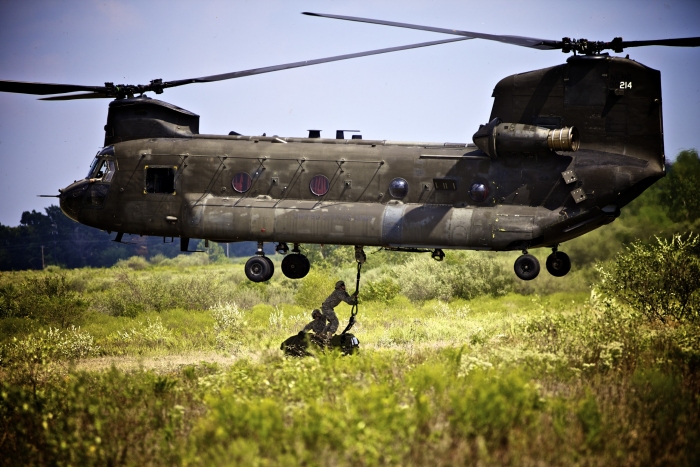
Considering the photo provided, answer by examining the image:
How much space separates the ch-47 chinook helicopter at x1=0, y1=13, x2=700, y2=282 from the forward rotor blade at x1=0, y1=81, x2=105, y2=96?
0.04 metres

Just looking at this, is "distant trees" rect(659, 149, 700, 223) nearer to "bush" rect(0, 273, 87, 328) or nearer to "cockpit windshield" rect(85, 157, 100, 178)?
"cockpit windshield" rect(85, 157, 100, 178)

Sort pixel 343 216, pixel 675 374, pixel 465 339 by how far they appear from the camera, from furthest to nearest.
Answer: pixel 465 339 < pixel 343 216 < pixel 675 374

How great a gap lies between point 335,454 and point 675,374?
7261 mm

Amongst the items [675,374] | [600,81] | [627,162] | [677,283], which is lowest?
[675,374]

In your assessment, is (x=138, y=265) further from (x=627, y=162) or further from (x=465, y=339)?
(x=627, y=162)

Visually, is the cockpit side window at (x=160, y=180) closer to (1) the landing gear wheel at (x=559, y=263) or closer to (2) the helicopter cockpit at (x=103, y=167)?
(2) the helicopter cockpit at (x=103, y=167)

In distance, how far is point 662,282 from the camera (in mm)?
19172

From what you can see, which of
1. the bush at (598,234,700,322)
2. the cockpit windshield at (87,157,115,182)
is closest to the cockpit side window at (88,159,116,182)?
the cockpit windshield at (87,157,115,182)

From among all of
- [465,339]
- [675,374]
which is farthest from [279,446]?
[465,339]

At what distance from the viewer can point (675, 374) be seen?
13.9 meters

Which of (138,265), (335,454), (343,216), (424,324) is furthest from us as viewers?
(138,265)

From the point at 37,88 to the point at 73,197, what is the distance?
2.83 meters

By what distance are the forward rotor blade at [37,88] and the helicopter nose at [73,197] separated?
7.77ft

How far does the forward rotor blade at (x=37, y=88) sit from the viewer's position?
60.0ft
